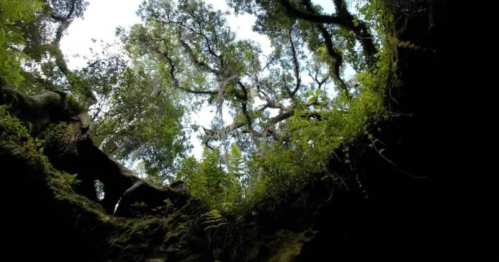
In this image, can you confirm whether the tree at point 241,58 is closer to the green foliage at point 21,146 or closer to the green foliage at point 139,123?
the green foliage at point 139,123

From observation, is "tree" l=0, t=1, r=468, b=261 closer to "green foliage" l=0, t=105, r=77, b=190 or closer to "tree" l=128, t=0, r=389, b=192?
"green foliage" l=0, t=105, r=77, b=190

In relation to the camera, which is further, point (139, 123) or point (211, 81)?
point (211, 81)

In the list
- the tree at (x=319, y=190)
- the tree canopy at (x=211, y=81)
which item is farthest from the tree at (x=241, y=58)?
the tree at (x=319, y=190)

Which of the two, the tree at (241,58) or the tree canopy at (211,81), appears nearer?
the tree canopy at (211,81)

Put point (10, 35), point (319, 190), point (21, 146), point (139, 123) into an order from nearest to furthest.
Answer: point (319, 190) → point (21, 146) → point (10, 35) → point (139, 123)

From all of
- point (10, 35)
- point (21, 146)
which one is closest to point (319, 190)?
point (21, 146)

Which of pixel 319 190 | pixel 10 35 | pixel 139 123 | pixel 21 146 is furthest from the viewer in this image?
pixel 139 123

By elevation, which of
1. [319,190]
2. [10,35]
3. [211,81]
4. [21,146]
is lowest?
[319,190]

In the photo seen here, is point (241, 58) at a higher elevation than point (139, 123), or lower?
higher

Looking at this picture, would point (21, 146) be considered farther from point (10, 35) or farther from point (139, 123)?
point (139, 123)

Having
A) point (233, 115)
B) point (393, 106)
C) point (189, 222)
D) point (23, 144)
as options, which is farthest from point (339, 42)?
point (23, 144)

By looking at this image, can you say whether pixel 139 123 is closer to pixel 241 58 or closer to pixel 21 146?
pixel 241 58

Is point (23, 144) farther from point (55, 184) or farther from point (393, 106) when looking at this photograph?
point (393, 106)

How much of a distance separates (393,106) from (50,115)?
629 centimetres
